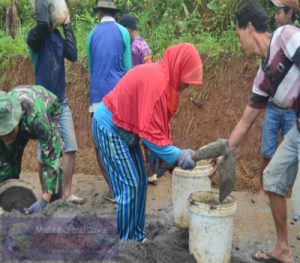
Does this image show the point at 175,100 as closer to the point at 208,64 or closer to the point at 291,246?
the point at 291,246

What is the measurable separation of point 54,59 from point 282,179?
245 cm

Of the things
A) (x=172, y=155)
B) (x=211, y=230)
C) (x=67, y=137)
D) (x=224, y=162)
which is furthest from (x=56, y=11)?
(x=211, y=230)

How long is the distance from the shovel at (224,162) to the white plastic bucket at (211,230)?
0.39ft

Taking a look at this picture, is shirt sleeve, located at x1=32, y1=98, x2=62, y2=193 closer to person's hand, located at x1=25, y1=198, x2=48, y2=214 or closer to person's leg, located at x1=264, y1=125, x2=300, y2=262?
person's hand, located at x1=25, y1=198, x2=48, y2=214

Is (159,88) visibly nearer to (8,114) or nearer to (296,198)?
(8,114)

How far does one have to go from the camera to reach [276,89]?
3650 mm

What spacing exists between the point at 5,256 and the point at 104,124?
1158 millimetres

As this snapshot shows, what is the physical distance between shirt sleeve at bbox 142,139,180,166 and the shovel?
9.9 inches

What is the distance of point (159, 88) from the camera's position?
3254 millimetres

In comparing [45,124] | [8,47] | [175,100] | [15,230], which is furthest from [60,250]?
[8,47]

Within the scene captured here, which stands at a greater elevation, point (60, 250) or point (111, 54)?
point (111, 54)

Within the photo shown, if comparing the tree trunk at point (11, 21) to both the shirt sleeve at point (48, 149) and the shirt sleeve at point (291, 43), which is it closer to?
the shirt sleeve at point (48, 149)

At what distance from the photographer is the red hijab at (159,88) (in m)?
3.25

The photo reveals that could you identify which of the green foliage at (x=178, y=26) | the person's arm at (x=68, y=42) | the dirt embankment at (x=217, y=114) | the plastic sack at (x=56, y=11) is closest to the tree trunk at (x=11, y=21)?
the green foliage at (x=178, y=26)
